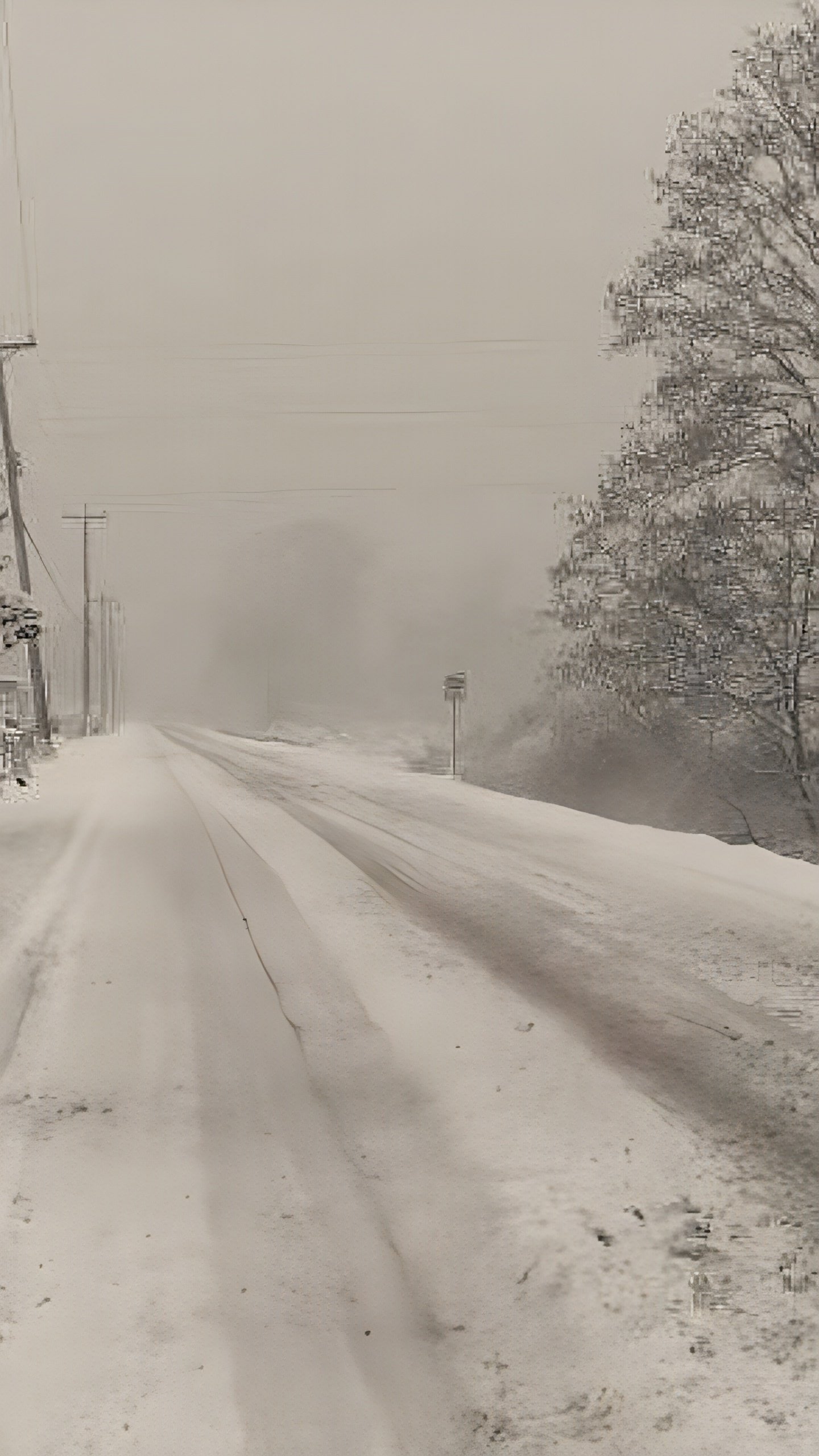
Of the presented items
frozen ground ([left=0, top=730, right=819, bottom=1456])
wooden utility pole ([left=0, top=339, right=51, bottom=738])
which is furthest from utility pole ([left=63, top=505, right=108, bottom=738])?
frozen ground ([left=0, top=730, right=819, bottom=1456])

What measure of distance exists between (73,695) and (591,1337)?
147 meters

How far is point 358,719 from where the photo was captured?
342 ft

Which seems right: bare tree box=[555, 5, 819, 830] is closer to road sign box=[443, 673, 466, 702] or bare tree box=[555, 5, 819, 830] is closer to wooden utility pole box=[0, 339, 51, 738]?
road sign box=[443, 673, 466, 702]

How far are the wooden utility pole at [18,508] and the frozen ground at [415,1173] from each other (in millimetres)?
24180

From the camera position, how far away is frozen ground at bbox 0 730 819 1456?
3557mm

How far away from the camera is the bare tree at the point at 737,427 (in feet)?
50.8

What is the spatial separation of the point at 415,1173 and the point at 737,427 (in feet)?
42.2

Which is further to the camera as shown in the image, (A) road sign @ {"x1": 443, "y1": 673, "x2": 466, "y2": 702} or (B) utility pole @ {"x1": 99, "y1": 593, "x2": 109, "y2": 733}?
(B) utility pole @ {"x1": 99, "y1": 593, "x2": 109, "y2": 733}

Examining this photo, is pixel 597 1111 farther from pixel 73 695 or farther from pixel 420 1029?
pixel 73 695

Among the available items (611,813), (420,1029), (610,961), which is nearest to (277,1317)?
(420,1029)

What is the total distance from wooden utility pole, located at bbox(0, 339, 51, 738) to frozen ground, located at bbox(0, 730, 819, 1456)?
79.3ft

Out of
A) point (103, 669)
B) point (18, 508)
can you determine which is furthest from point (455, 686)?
point (103, 669)

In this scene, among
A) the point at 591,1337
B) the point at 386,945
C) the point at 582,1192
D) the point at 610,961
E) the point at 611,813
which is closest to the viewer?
the point at 591,1337

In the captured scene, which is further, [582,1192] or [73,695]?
[73,695]
